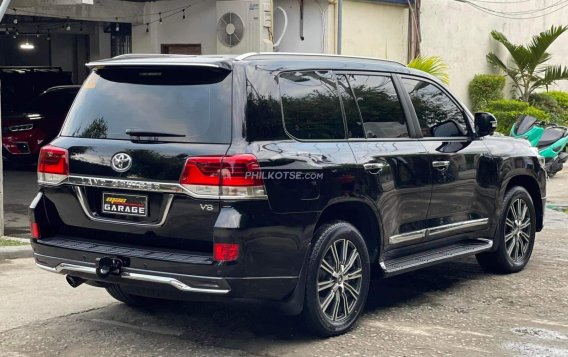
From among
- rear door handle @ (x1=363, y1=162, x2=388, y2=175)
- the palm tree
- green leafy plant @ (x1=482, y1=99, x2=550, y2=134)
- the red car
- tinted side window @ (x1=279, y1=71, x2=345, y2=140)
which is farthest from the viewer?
the palm tree

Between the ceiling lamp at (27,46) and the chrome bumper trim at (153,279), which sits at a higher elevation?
the ceiling lamp at (27,46)

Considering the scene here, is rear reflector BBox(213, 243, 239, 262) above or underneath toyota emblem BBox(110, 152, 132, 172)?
underneath

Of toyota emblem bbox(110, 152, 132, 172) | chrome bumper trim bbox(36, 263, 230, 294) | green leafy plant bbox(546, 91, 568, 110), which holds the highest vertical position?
green leafy plant bbox(546, 91, 568, 110)

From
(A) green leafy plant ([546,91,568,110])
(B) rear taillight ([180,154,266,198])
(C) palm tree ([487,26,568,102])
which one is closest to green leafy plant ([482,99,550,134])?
(C) palm tree ([487,26,568,102])

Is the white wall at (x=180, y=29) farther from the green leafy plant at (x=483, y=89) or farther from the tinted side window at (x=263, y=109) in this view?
the tinted side window at (x=263, y=109)

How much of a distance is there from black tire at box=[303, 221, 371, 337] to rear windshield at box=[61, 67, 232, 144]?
3.38 feet

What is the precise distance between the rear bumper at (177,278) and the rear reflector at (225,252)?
44 mm

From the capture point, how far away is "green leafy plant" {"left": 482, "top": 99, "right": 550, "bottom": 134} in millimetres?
20469

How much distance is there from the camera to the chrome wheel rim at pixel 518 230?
846 cm

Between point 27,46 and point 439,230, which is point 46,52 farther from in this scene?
point 439,230

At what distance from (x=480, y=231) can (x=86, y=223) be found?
3588 millimetres

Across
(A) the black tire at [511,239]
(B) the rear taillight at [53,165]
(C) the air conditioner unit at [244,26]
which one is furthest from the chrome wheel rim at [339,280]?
(C) the air conditioner unit at [244,26]

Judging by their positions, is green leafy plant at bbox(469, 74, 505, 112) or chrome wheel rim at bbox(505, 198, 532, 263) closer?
chrome wheel rim at bbox(505, 198, 532, 263)

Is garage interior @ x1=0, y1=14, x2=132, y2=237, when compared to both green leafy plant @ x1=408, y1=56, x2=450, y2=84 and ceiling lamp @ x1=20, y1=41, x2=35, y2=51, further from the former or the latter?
green leafy plant @ x1=408, y1=56, x2=450, y2=84
